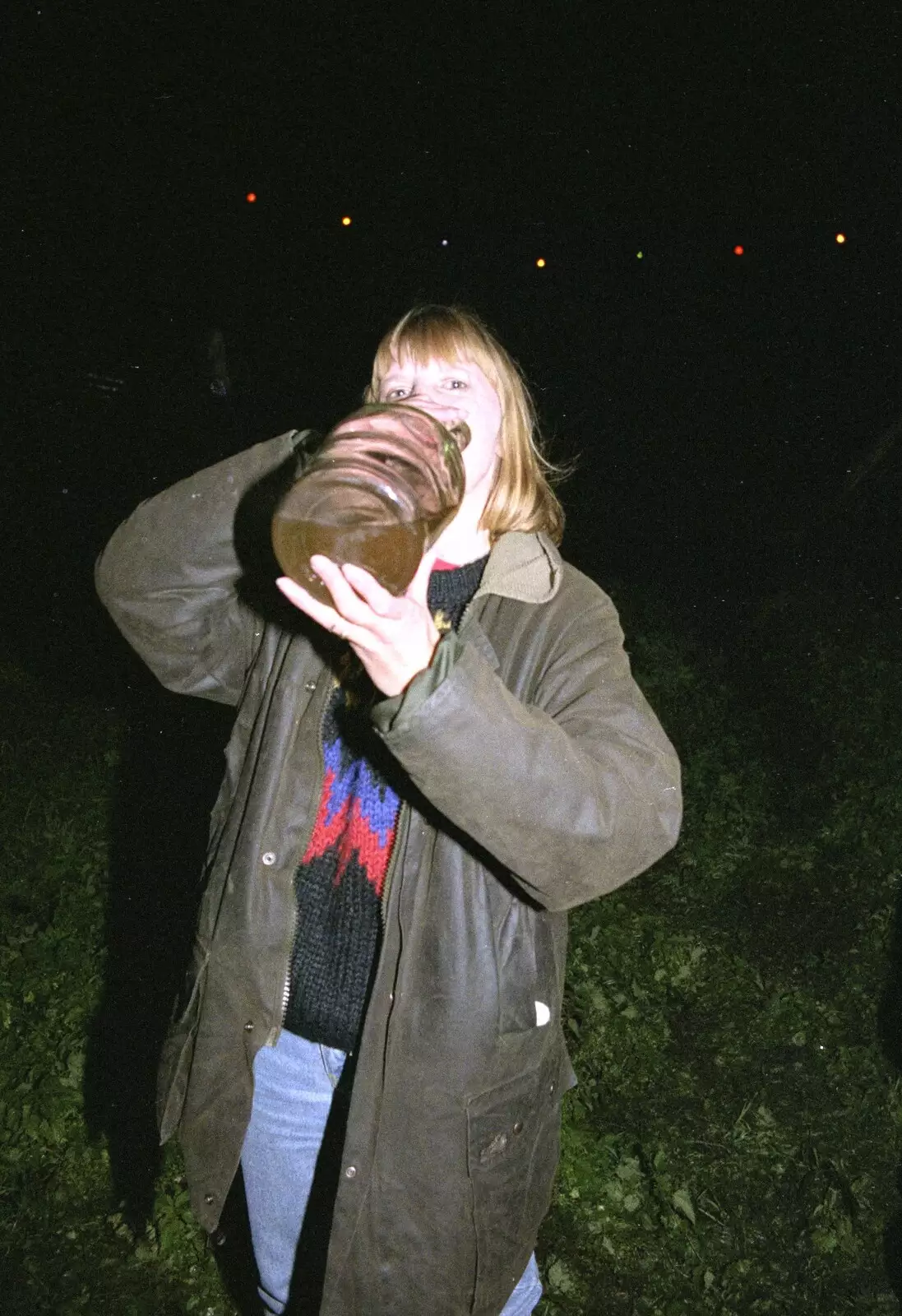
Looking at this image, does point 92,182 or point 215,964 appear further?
point 92,182

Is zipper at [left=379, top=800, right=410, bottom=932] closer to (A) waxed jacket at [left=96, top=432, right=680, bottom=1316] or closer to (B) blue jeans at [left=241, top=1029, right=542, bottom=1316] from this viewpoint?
(A) waxed jacket at [left=96, top=432, right=680, bottom=1316]

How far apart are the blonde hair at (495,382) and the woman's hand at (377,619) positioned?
0.64 meters

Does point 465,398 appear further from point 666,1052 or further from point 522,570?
point 666,1052

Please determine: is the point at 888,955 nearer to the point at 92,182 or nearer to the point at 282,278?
the point at 92,182

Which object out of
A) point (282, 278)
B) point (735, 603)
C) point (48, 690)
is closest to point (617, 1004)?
point (48, 690)

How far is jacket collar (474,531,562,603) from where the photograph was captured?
5.07 feet

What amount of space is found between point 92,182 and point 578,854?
28.4 feet

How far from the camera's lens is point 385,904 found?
1.50 m

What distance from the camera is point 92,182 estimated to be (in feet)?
25.9

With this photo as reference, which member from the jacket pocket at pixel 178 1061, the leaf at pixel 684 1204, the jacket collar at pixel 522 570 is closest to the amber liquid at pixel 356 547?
the jacket collar at pixel 522 570

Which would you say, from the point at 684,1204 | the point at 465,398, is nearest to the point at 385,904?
the point at 465,398

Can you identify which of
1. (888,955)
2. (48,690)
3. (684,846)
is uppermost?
(888,955)

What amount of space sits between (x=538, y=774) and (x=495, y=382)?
912 millimetres

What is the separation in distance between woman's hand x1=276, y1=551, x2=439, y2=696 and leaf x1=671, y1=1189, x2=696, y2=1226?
116 inches
